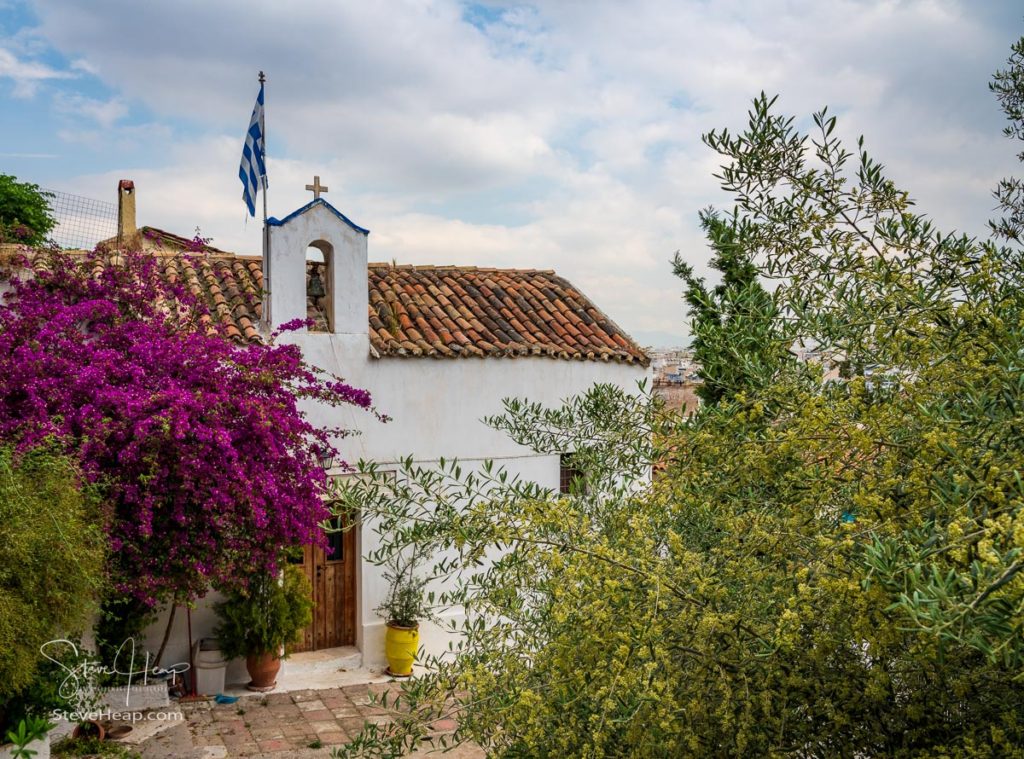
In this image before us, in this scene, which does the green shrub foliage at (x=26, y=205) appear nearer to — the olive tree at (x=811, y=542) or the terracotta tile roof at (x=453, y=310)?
the terracotta tile roof at (x=453, y=310)

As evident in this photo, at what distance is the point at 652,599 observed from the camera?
3.14 m

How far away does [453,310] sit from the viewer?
13.6 meters

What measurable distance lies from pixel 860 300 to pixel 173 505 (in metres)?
7.81

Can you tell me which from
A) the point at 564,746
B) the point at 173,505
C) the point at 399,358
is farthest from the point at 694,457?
the point at 399,358

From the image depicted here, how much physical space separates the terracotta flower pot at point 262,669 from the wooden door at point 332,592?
107cm

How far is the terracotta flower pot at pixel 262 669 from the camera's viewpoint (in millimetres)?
11234

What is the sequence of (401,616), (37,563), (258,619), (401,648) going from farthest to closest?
(401,616) → (401,648) → (258,619) → (37,563)

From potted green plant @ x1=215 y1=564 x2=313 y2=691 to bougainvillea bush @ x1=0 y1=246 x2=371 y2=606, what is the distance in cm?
71

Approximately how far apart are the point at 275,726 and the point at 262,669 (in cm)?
120

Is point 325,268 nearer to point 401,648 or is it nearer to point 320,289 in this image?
point 320,289

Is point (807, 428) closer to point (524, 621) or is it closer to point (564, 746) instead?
point (564, 746)

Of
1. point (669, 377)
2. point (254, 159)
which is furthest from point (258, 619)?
point (669, 377)

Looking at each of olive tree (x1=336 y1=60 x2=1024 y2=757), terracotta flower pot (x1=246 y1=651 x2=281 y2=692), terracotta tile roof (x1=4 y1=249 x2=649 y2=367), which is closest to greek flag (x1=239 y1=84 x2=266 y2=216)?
terracotta tile roof (x1=4 y1=249 x2=649 y2=367)

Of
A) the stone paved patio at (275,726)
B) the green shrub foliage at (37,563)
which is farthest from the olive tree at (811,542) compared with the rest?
the stone paved patio at (275,726)
